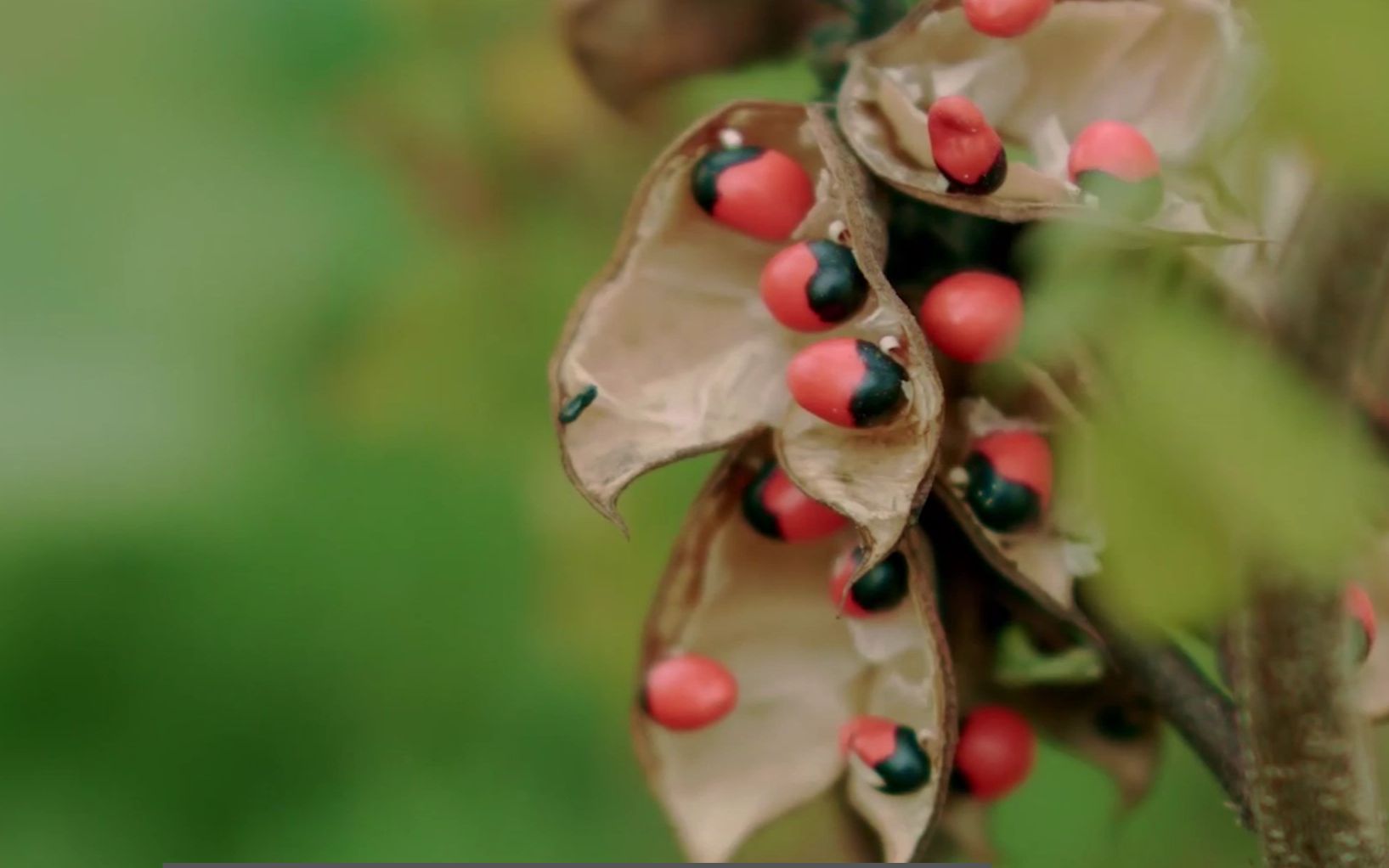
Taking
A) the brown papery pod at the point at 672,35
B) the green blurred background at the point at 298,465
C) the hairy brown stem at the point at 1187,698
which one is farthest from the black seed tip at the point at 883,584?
the green blurred background at the point at 298,465

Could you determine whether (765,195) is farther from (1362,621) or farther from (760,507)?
(1362,621)

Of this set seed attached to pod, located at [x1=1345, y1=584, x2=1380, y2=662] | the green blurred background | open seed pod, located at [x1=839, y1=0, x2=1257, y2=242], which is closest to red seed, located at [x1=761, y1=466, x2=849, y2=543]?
open seed pod, located at [x1=839, y1=0, x2=1257, y2=242]

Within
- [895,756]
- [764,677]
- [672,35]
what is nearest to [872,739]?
[895,756]

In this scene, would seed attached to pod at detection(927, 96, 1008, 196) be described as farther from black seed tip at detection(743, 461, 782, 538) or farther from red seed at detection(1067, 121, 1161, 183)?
black seed tip at detection(743, 461, 782, 538)

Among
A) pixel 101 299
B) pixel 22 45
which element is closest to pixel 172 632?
pixel 101 299

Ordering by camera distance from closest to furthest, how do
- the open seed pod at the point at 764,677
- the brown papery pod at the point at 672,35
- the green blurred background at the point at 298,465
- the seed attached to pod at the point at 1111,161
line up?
the seed attached to pod at the point at 1111,161
the open seed pod at the point at 764,677
the brown papery pod at the point at 672,35
the green blurred background at the point at 298,465

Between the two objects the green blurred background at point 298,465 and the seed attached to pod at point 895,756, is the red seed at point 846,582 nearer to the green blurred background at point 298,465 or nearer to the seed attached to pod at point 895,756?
the seed attached to pod at point 895,756
